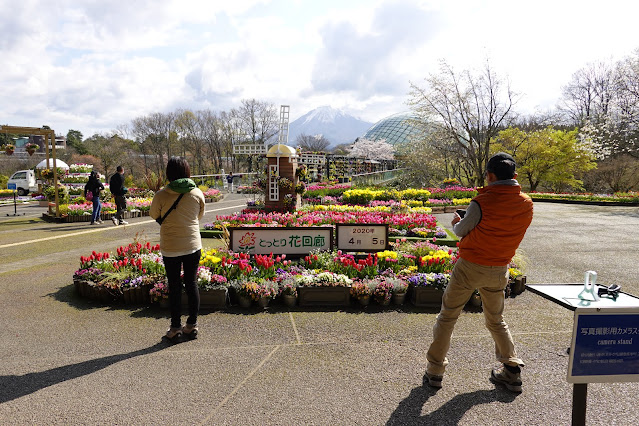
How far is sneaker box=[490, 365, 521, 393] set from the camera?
3.18 metres

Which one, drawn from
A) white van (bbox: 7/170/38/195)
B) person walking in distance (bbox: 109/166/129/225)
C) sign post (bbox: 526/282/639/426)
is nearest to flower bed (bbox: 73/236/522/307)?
sign post (bbox: 526/282/639/426)

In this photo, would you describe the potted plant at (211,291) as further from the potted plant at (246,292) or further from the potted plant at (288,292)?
the potted plant at (288,292)

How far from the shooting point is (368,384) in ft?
10.9

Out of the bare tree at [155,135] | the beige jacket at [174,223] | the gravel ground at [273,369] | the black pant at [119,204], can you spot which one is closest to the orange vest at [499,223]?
the gravel ground at [273,369]

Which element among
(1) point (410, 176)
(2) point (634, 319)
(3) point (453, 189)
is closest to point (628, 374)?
(2) point (634, 319)

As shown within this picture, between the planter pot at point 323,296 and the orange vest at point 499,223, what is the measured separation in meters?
2.47

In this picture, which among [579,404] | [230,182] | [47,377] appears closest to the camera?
[579,404]

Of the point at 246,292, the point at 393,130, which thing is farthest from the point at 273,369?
the point at 393,130

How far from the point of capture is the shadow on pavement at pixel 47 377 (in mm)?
3176

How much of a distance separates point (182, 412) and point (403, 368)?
1972mm

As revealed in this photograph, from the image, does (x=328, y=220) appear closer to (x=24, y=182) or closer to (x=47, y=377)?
(x=47, y=377)

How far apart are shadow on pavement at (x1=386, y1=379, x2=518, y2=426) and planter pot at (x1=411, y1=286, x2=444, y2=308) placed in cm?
201

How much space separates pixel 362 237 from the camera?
6.75 m

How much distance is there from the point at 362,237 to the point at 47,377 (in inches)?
187
